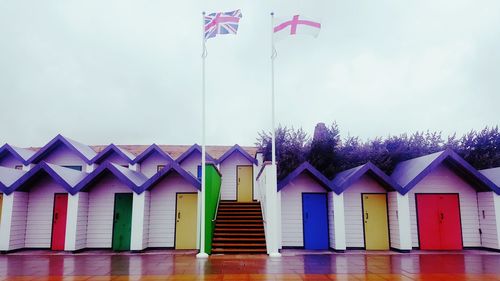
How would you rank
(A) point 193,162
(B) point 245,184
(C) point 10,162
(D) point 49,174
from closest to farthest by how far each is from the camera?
1. (D) point 49,174
2. (A) point 193,162
3. (C) point 10,162
4. (B) point 245,184

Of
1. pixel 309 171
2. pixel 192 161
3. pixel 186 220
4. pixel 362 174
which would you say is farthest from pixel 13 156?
pixel 362 174

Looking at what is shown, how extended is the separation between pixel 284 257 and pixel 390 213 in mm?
5057

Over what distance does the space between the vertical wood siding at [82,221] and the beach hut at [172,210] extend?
2431 mm

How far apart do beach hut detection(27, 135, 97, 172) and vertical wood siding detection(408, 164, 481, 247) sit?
1500 cm

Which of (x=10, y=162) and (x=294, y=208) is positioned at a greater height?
(x=10, y=162)

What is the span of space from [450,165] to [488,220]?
2394mm

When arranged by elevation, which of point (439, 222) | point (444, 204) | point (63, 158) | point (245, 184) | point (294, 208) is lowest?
point (439, 222)

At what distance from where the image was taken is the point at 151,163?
61.1 feet

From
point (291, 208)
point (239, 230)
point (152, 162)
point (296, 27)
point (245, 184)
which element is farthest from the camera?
point (245, 184)

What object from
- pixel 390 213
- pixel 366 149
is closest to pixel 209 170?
pixel 390 213

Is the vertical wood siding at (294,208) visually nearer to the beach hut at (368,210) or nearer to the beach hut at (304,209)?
the beach hut at (304,209)

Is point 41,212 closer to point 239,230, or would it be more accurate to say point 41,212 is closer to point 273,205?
point 239,230

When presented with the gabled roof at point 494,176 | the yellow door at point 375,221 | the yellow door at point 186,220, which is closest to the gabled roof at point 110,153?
the yellow door at point 186,220

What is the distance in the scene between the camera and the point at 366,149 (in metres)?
22.1
